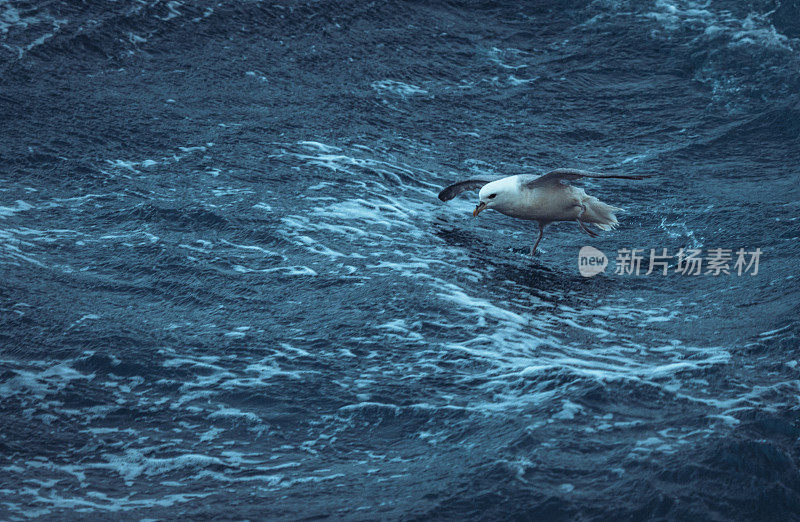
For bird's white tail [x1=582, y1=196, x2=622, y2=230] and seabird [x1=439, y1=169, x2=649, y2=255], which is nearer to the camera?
seabird [x1=439, y1=169, x2=649, y2=255]

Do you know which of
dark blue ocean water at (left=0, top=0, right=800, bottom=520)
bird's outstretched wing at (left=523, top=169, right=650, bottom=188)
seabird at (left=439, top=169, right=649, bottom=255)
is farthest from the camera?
seabird at (left=439, top=169, right=649, bottom=255)

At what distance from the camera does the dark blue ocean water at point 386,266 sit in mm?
6645

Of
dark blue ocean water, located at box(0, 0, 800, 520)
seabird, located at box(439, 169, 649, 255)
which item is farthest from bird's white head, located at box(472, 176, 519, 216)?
dark blue ocean water, located at box(0, 0, 800, 520)

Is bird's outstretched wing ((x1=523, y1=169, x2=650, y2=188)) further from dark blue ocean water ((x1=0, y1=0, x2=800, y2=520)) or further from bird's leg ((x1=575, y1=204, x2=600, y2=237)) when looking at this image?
dark blue ocean water ((x1=0, y1=0, x2=800, y2=520))

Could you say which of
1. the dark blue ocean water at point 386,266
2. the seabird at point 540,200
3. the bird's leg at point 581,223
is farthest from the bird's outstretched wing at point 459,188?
the bird's leg at point 581,223

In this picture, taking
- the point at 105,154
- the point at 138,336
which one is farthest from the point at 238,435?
the point at 105,154

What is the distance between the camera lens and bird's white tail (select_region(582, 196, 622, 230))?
10.7 metres

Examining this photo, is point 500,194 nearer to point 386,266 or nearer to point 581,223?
point 581,223

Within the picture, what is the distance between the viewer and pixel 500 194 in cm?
1058

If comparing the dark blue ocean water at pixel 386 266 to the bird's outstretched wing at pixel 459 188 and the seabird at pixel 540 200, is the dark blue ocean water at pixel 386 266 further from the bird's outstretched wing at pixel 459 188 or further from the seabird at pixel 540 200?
the seabird at pixel 540 200

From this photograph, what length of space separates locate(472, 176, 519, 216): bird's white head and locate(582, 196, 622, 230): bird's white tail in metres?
0.86

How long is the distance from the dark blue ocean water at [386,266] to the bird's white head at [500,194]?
0.65m

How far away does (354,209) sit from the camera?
1187 centimetres

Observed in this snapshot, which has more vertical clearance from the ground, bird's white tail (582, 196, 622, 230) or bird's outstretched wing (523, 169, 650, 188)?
bird's outstretched wing (523, 169, 650, 188)
